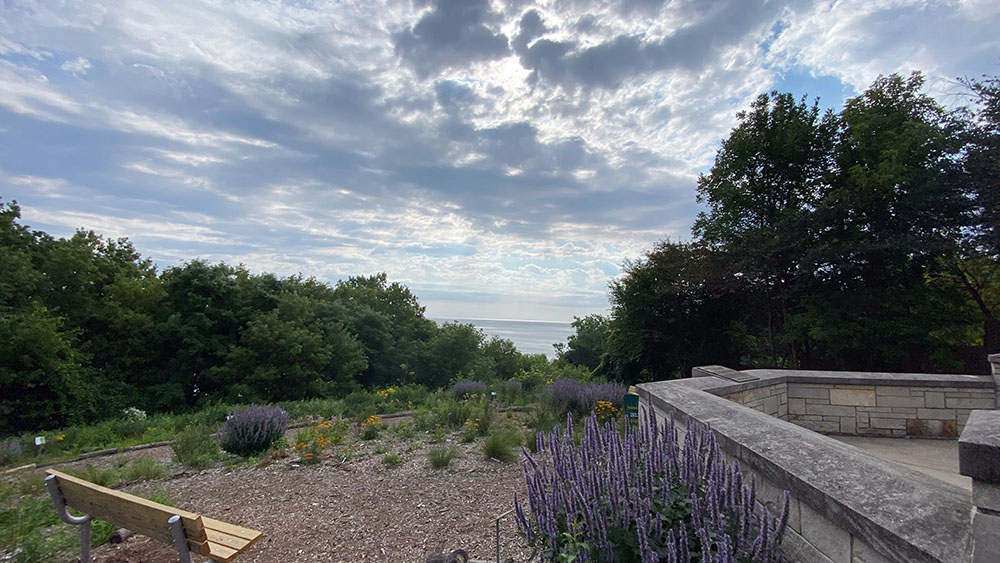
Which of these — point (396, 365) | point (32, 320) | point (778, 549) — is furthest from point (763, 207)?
point (32, 320)

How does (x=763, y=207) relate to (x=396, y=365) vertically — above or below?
above

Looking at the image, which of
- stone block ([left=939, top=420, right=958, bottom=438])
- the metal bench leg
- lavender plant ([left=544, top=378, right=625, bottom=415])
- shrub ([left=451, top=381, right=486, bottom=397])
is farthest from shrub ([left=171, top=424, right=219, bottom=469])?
stone block ([left=939, top=420, right=958, bottom=438])

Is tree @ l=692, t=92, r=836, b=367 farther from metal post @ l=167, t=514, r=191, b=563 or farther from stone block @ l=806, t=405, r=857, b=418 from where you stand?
metal post @ l=167, t=514, r=191, b=563

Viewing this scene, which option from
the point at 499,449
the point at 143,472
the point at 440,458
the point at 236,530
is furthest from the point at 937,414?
the point at 143,472

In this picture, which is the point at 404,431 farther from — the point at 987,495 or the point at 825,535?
the point at 987,495

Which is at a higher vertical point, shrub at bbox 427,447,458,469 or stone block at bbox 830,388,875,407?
stone block at bbox 830,388,875,407

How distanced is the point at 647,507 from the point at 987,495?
3.14ft

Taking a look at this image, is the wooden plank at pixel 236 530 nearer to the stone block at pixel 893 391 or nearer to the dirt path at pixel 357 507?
the dirt path at pixel 357 507

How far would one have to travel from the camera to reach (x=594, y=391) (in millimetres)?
7438

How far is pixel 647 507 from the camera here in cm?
178

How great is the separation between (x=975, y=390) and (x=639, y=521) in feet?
15.4

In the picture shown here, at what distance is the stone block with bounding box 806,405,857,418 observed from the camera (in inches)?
179

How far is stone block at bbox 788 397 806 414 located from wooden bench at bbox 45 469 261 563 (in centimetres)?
470

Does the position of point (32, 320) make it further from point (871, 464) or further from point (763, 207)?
point (763, 207)
